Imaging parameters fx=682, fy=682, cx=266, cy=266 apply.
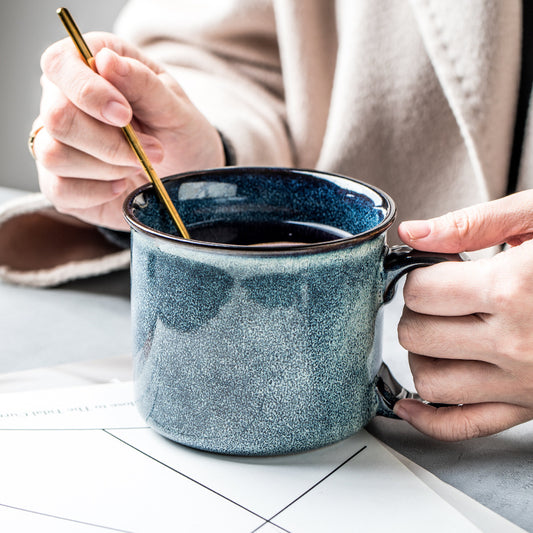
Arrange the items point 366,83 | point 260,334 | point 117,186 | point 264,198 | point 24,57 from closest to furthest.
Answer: point 260,334 < point 264,198 < point 117,186 < point 366,83 < point 24,57

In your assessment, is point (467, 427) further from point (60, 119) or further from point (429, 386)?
point (60, 119)

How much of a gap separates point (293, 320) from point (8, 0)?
4.30 feet

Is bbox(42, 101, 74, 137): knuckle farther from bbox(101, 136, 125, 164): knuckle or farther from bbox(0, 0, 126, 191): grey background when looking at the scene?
bbox(0, 0, 126, 191): grey background

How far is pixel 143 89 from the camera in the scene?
0.43 meters

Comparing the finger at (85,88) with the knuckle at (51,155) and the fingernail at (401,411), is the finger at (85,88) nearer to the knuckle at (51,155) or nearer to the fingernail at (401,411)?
the knuckle at (51,155)

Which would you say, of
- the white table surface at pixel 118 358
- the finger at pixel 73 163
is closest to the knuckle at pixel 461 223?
the white table surface at pixel 118 358

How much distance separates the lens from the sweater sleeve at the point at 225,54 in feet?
2.19

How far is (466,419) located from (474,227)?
0.10 meters

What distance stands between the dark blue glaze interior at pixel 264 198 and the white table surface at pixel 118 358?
0.12m

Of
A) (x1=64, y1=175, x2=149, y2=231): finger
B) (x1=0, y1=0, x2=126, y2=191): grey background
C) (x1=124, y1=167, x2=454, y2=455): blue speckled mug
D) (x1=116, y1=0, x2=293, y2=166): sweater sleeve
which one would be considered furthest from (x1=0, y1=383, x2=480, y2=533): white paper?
(x1=0, y1=0, x2=126, y2=191): grey background

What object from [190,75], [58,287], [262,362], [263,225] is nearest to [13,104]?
[190,75]

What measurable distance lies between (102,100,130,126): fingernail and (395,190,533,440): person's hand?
168 mm

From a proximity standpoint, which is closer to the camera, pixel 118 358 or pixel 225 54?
pixel 118 358

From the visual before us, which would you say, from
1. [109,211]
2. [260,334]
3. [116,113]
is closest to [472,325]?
[260,334]
